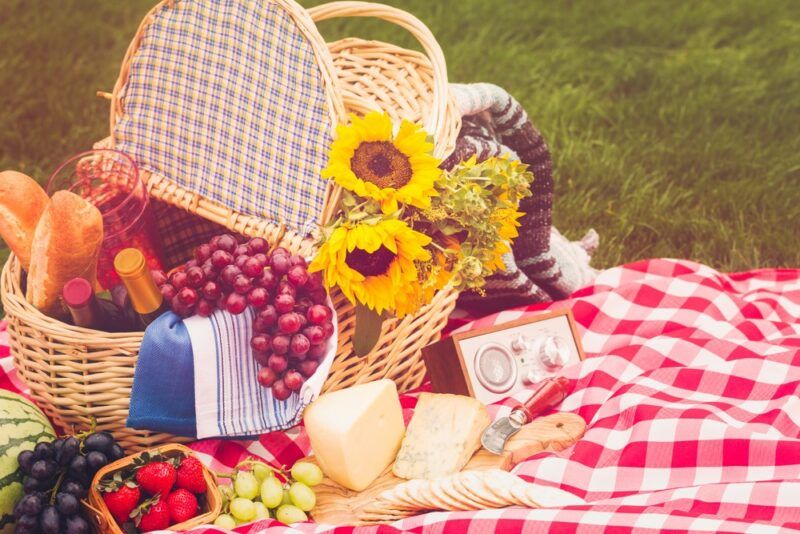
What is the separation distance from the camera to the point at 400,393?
212cm

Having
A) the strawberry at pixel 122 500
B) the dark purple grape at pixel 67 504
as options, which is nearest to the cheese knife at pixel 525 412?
the strawberry at pixel 122 500

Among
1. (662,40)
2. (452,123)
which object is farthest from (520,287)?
(662,40)

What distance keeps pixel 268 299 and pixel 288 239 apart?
0.17m

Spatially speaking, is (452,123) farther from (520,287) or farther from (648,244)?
(648,244)

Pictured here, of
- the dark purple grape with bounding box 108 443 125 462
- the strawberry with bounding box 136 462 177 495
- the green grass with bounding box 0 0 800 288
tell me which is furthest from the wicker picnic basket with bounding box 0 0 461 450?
the green grass with bounding box 0 0 800 288

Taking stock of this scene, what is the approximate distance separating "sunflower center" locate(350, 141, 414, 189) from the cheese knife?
0.55 m

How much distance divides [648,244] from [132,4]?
264 cm

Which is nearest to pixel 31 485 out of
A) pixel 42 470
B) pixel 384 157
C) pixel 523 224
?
pixel 42 470

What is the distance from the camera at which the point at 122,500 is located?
5.24 feet

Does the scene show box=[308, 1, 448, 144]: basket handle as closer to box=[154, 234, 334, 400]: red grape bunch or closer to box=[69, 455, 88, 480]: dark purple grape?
box=[154, 234, 334, 400]: red grape bunch

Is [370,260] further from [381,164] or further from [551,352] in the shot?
[551,352]

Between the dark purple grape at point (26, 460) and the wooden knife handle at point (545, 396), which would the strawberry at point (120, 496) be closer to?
the dark purple grape at point (26, 460)

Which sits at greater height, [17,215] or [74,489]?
[17,215]

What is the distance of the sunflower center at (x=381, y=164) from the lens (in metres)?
1.68
